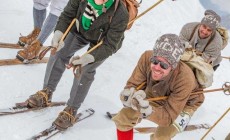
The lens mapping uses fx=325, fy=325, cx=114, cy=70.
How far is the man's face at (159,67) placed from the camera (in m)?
3.37

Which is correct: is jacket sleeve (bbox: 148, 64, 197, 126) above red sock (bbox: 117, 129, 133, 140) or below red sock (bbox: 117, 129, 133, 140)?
above

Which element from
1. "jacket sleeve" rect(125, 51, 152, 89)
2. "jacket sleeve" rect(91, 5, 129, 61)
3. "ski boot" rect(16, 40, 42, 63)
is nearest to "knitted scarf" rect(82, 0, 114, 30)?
"jacket sleeve" rect(91, 5, 129, 61)

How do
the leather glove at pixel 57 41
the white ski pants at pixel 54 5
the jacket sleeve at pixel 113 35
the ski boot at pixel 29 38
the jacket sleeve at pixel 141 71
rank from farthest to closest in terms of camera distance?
1. the ski boot at pixel 29 38
2. the white ski pants at pixel 54 5
3. the leather glove at pixel 57 41
4. the jacket sleeve at pixel 113 35
5. the jacket sleeve at pixel 141 71

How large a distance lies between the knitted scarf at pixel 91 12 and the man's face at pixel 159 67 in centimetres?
89

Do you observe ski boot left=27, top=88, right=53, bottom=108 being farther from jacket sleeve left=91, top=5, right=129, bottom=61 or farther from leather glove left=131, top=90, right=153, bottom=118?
leather glove left=131, top=90, right=153, bottom=118

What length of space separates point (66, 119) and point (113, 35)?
1.25m

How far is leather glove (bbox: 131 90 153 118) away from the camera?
3365 millimetres

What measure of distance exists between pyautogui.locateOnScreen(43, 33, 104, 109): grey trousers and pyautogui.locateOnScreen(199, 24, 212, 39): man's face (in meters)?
2.14

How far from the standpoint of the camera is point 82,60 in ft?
12.3

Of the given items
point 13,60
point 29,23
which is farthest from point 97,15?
point 29,23

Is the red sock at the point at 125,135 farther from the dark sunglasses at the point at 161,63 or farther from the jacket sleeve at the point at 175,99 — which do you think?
the dark sunglasses at the point at 161,63

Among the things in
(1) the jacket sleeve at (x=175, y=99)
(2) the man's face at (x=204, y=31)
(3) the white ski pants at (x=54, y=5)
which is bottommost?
(1) the jacket sleeve at (x=175, y=99)

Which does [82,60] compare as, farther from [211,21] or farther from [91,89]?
[211,21]

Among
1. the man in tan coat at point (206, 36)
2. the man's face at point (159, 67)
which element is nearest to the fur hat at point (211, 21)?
the man in tan coat at point (206, 36)
